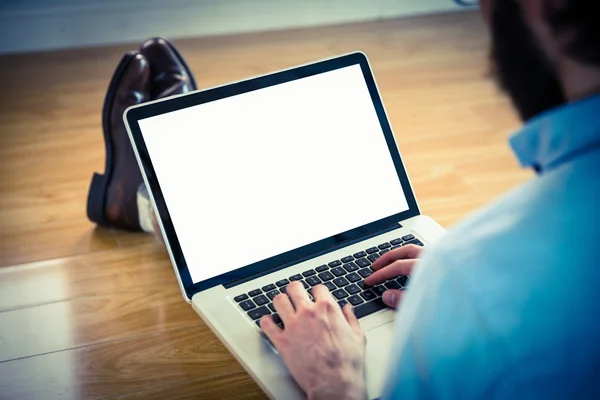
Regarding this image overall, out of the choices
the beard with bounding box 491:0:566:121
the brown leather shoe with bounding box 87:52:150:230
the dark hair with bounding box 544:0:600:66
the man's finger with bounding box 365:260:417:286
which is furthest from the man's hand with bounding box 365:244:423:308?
the brown leather shoe with bounding box 87:52:150:230

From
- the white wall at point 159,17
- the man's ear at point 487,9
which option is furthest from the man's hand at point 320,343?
the white wall at point 159,17

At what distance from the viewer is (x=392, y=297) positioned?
2.71 ft

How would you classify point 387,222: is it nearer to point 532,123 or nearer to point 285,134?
point 285,134

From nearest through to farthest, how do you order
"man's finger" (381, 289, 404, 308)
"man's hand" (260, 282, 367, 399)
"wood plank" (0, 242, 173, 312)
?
"man's hand" (260, 282, 367, 399) < "man's finger" (381, 289, 404, 308) < "wood plank" (0, 242, 173, 312)

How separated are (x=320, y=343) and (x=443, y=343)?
0.31 metres

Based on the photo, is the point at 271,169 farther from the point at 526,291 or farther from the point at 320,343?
the point at 526,291

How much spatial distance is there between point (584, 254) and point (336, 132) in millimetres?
573

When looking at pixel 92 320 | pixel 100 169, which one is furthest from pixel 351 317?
pixel 100 169

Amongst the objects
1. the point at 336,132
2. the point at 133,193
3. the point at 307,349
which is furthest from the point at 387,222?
the point at 133,193

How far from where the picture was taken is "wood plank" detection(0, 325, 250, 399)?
92 cm

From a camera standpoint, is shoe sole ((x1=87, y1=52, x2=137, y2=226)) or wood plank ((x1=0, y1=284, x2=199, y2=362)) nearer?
wood plank ((x1=0, y1=284, x2=199, y2=362))

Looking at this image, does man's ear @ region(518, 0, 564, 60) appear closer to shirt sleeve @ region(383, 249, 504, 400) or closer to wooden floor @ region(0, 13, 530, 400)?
shirt sleeve @ region(383, 249, 504, 400)

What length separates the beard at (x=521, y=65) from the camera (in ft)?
1.63

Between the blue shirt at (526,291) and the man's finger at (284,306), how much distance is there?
0.34m
